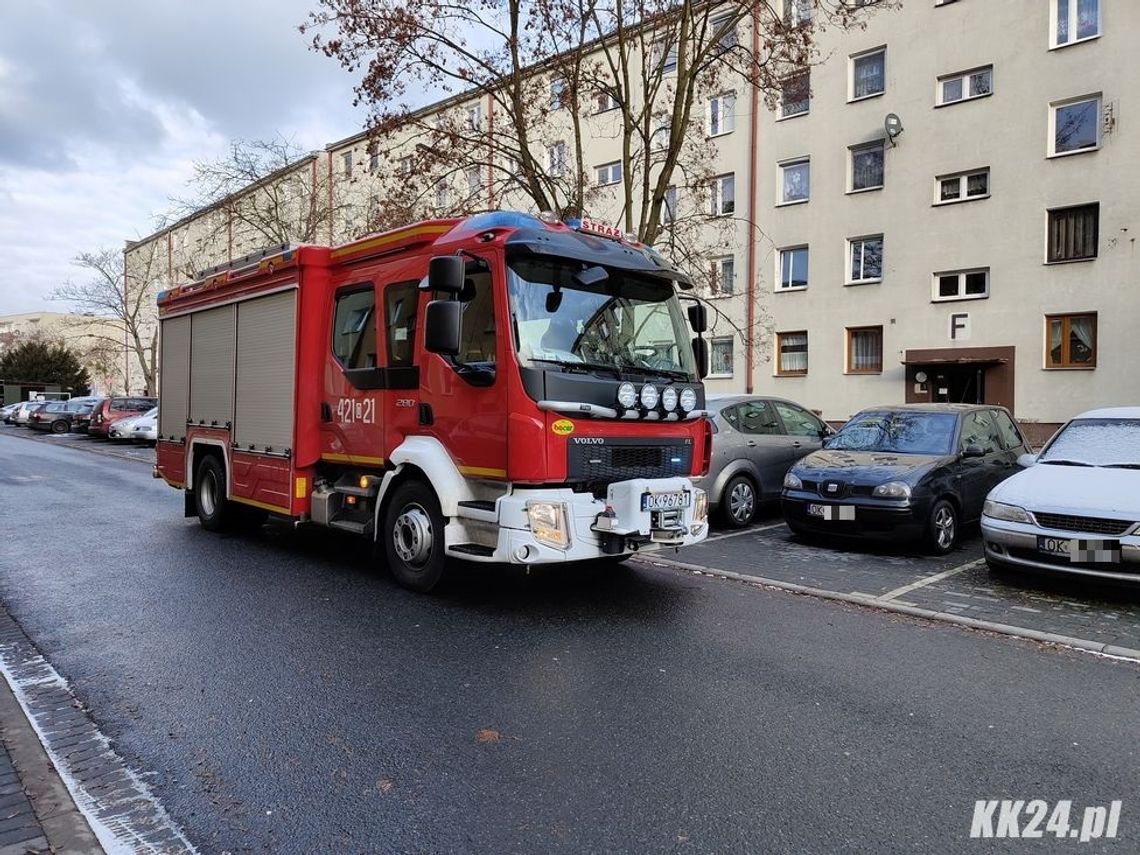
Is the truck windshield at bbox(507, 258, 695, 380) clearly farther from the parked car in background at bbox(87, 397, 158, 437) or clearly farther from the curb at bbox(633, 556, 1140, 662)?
the parked car in background at bbox(87, 397, 158, 437)

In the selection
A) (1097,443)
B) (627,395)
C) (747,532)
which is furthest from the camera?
(747,532)

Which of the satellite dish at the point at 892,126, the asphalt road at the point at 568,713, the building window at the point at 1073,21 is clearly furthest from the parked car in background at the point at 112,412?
the building window at the point at 1073,21

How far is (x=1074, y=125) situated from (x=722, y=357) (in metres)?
11.3

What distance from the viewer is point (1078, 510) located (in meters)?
6.35

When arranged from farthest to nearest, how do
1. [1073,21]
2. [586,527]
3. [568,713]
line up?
[1073,21], [586,527], [568,713]

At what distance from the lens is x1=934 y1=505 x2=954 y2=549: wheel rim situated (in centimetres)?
826

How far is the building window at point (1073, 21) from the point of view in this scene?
18.9 m

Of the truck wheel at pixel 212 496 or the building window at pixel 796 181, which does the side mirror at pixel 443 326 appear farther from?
the building window at pixel 796 181

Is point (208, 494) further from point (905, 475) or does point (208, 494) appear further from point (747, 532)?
point (905, 475)

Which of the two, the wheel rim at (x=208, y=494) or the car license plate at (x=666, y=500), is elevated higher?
the car license plate at (x=666, y=500)

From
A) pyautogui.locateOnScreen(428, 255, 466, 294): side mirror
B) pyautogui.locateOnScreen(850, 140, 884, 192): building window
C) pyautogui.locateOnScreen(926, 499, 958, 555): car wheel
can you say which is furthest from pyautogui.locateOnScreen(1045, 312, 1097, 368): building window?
pyautogui.locateOnScreen(428, 255, 466, 294): side mirror

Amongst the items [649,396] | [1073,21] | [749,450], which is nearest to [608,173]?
[1073,21]

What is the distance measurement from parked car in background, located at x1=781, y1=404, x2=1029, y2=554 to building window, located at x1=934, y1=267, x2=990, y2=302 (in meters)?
12.2

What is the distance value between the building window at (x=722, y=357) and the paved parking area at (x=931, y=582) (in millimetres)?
16808
